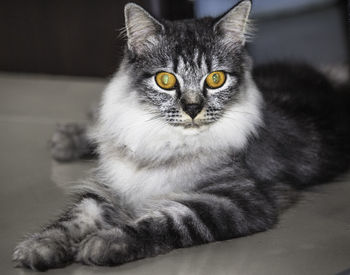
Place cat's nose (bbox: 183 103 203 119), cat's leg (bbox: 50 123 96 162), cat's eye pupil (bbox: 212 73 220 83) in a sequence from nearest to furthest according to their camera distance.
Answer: cat's nose (bbox: 183 103 203 119)
cat's eye pupil (bbox: 212 73 220 83)
cat's leg (bbox: 50 123 96 162)

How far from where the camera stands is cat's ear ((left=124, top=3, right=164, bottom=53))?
236cm

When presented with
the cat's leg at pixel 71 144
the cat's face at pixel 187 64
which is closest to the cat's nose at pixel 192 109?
the cat's face at pixel 187 64

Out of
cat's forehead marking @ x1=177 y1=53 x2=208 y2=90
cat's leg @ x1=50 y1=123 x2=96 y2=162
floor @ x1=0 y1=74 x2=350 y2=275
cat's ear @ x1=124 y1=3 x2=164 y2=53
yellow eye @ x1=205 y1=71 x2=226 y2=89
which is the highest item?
cat's ear @ x1=124 y1=3 x2=164 y2=53

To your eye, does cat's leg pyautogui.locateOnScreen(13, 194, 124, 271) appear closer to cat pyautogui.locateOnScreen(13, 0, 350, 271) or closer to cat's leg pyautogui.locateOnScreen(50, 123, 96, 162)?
cat pyautogui.locateOnScreen(13, 0, 350, 271)

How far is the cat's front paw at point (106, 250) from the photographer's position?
208cm

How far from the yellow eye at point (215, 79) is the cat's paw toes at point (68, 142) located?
3.54ft

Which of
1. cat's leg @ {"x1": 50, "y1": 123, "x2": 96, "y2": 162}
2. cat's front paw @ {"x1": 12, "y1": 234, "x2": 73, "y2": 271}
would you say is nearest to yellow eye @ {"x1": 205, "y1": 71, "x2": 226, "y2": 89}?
cat's front paw @ {"x1": 12, "y1": 234, "x2": 73, "y2": 271}

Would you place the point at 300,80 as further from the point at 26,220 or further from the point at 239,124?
the point at 26,220

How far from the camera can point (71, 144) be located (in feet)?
10.7

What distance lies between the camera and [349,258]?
2.17 metres

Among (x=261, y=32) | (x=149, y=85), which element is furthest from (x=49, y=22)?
(x=149, y=85)

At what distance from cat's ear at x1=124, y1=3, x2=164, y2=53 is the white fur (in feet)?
0.46

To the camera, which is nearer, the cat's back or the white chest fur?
the white chest fur

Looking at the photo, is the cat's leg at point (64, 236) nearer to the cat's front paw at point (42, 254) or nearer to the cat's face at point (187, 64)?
the cat's front paw at point (42, 254)
